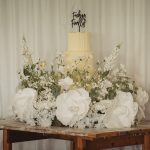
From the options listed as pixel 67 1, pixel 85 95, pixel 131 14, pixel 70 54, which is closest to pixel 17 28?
pixel 67 1

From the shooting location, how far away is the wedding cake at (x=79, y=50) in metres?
2.40

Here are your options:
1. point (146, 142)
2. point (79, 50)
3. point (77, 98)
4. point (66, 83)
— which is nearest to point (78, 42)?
point (79, 50)

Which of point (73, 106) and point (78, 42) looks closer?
point (73, 106)

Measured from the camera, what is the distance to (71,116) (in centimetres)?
210

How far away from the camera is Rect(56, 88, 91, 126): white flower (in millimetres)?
2088

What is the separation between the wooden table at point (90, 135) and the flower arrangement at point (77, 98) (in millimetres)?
66

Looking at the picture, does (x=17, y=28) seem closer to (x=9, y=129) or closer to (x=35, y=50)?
(x=35, y=50)

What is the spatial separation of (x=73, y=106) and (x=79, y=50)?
0.46 metres

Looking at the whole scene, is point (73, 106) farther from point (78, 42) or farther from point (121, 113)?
point (78, 42)

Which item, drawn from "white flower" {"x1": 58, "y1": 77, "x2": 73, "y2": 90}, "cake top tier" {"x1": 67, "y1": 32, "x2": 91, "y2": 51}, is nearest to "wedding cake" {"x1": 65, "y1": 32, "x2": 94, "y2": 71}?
"cake top tier" {"x1": 67, "y1": 32, "x2": 91, "y2": 51}

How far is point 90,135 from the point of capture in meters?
1.94

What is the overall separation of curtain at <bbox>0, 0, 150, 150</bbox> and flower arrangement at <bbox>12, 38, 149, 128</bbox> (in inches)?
14.1

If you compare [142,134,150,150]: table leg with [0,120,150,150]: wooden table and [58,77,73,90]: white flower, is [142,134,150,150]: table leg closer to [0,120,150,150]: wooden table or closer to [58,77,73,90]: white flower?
[0,120,150,150]: wooden table

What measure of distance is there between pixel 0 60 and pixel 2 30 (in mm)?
195
